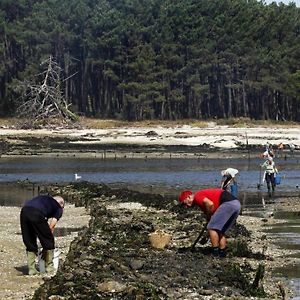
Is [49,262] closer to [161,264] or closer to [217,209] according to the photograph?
[161,264]

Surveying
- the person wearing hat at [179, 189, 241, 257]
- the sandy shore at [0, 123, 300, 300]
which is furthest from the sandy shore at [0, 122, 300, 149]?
the person wearing hat at [179, 189, 241, 257]

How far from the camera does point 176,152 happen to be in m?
54.9

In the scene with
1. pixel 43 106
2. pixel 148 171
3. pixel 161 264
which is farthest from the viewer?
pixel 43 106

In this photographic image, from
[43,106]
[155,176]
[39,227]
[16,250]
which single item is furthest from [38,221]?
[43,106]

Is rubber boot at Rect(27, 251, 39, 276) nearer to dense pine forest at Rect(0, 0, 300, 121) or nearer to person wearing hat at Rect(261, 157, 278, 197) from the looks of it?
person wearing hat at Rect(261, 157, 278, 197)

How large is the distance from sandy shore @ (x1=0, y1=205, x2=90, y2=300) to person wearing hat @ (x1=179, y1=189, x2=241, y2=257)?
102 inches

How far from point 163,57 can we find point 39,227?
85405 mm

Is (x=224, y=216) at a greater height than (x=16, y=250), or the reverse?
(x=224, y=216)

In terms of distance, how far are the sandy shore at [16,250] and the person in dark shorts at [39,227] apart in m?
0.40

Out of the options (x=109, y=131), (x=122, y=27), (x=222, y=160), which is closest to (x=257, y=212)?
(x=222, y=160)

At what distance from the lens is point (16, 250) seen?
16219 mm

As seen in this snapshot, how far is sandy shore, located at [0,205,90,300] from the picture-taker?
12305mm

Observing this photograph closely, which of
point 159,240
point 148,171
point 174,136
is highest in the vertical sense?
point 159,240

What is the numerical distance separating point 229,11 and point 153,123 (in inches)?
826
